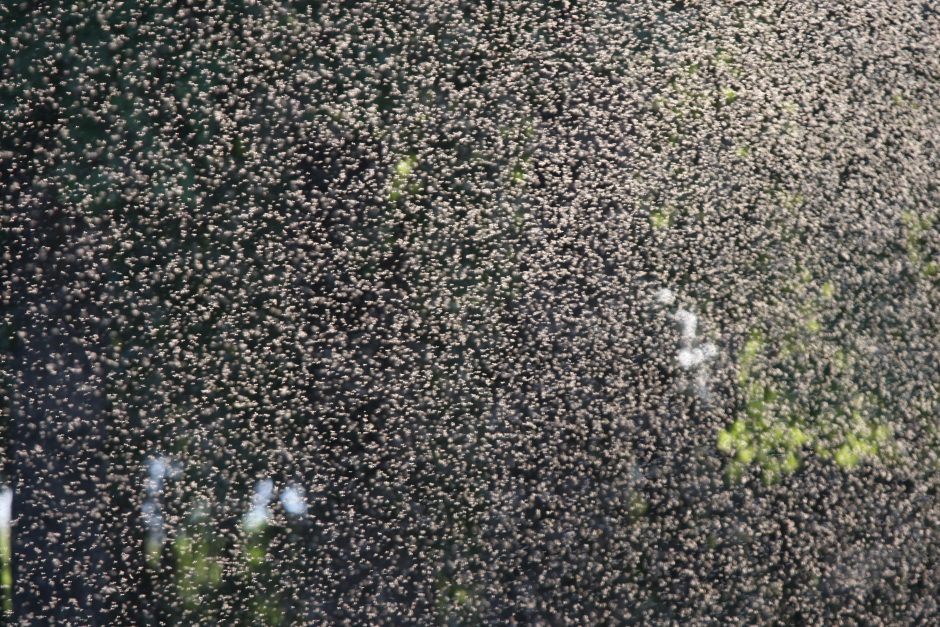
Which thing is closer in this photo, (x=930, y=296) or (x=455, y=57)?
(x=455, y=57)

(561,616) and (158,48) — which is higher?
(158,48)

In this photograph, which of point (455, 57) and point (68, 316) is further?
point (455, 57)

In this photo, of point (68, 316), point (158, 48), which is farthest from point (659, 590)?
point (158, 48)

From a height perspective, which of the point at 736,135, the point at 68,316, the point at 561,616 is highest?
the point at 736,135

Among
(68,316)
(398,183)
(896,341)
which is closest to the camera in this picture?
(68,316)

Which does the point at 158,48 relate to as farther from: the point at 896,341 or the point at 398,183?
the point at 896,341

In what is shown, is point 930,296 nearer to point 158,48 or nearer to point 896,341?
point 896,341

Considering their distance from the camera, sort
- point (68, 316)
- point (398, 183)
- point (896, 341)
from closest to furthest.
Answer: point (68, 316), point (398, 183), point (896, 341)

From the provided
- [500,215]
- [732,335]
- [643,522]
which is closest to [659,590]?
[643,522]

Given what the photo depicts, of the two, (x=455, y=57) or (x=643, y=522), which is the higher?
(x=455, y=57)

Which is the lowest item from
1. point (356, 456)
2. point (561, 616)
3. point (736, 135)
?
point (561, 616)
